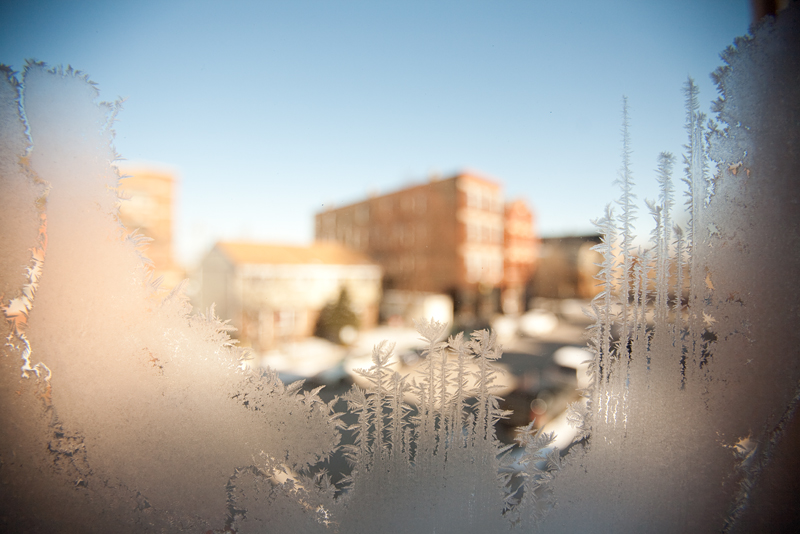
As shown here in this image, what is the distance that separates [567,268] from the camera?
619 millimetres

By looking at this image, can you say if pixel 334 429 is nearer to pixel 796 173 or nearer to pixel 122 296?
pixel 122 296

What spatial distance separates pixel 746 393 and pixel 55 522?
1.18 metres

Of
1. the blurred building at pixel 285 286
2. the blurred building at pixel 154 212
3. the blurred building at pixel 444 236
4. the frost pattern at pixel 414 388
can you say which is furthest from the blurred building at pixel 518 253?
the blurred building at pixel 154 212

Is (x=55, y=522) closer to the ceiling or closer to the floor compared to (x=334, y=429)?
closer to the floor

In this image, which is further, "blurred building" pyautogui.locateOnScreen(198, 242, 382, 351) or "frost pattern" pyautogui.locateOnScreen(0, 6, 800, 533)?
"blurred building" pyautogui.locateOnScreen(198, 242, 382, 351)

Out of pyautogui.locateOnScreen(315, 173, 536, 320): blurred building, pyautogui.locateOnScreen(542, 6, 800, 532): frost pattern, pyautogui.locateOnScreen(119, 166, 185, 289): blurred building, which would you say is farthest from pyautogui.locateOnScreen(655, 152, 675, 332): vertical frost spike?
pyautogui.locateOnScreen(119, 166, 185, 289): blurred building

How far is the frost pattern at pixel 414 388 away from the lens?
426mm

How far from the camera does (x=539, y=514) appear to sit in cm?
48

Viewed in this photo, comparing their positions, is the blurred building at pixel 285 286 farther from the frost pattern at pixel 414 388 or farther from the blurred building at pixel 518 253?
the blurred building at pixel 518 253

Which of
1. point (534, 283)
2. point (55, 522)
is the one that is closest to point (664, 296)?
point (534, 283)

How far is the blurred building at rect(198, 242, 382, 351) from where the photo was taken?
566 mm

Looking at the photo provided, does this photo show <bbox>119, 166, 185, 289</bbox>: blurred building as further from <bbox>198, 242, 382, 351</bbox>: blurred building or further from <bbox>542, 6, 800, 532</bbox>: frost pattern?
<bbox>542, 6, 800, 532</bbox>: frost pattern

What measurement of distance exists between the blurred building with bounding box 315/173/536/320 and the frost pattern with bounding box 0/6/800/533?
0.24 m

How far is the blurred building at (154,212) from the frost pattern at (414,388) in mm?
19
